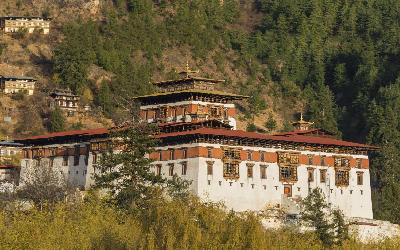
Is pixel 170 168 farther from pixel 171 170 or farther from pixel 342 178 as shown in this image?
pixel 342 178

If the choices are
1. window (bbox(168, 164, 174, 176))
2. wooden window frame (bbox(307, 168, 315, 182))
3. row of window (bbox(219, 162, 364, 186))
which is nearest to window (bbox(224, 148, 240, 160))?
row of window (bbox(219, 162, 364, 186))

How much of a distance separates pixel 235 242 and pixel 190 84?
85843mm

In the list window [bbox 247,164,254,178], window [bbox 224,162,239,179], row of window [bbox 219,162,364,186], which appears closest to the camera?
window [bbox 224,162,239,179]

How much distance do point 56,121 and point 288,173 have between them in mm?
49948

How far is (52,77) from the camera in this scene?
196 meters

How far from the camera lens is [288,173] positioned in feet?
463

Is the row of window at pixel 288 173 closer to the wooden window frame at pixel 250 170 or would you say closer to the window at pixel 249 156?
the wooden window frame at pixel 250 170

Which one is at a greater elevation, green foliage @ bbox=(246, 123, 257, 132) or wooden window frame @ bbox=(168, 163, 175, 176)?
green foliage @ bbox=(246, 123, 257, 132)

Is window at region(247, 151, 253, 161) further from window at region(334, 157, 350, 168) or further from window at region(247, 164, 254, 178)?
window at region(334, 157, 350, 168)

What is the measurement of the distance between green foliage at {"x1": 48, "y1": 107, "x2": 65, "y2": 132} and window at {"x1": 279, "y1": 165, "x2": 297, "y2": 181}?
47.9 metres

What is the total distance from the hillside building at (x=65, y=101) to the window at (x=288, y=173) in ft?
180

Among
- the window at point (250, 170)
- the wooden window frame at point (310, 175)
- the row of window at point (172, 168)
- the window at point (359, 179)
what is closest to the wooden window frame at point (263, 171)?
the window at point (250, 170)

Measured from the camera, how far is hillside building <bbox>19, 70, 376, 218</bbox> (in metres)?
136

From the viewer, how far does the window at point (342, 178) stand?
14462cm
